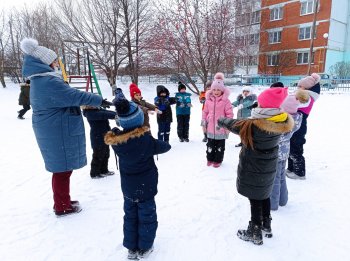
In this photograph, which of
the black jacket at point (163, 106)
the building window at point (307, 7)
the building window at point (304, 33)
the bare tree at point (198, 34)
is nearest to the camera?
the black jacket at point (163, 106)

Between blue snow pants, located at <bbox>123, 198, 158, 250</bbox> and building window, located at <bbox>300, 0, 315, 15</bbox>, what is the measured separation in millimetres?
29270

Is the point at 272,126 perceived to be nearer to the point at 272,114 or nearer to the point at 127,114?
the point at 272,114

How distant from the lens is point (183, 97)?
672 centimetres

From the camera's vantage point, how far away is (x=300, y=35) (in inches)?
1051

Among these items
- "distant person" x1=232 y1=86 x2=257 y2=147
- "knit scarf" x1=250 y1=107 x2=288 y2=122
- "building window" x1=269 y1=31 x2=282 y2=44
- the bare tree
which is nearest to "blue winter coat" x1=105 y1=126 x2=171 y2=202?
"knit scarf" x1=250 y1=107 x2=288 y2=122

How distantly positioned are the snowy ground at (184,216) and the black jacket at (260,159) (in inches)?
22.0

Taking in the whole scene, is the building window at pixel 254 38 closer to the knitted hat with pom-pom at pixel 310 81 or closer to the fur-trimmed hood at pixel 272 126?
the knitted hat with pom-pom at pixel 310 81

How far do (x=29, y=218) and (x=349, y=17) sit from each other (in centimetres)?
3229

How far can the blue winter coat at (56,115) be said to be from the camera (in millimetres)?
2688

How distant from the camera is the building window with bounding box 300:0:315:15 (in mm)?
25609

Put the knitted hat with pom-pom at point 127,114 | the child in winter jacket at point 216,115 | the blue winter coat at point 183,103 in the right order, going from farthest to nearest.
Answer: the blue winter coat at point 183,103 < the child in winter jacket at point 216,115 < the knitted hat with pom-pom at point 127,114

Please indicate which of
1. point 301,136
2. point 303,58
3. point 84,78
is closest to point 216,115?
point 301,136

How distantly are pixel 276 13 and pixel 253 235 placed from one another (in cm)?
3090

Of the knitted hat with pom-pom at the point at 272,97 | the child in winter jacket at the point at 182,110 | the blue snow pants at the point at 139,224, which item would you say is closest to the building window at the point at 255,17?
the child in winter jacket at the point at 182,110
